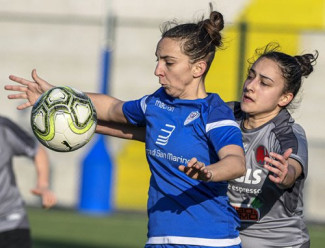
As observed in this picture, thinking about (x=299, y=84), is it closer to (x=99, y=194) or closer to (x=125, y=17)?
(x=99, y=194)

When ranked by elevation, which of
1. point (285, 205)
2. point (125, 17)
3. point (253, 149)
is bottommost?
point (285, 205)

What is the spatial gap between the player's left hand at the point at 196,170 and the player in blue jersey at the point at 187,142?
37 centimetres

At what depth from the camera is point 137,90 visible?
47.0ft

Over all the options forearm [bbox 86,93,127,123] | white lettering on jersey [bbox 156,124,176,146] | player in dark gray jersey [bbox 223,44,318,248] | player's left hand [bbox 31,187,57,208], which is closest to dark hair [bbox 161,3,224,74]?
white lettering on jersey [bbox 156,124,176,146]

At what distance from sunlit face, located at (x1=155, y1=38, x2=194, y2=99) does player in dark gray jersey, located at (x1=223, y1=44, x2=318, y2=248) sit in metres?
0.60

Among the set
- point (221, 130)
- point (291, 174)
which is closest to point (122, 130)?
point (221, 130)

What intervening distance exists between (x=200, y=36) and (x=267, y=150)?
884 mm

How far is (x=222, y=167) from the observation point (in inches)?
164

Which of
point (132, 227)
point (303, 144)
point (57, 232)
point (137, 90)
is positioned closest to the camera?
point (303, 144)

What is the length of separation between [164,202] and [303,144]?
1006mm

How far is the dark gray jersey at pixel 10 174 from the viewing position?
618 centimetres

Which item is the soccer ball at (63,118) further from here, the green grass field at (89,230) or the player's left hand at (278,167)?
the green grass field at (89,230)

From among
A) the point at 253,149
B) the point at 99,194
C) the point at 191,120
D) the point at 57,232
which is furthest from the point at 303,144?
the point at 99,194

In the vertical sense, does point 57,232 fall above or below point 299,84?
below
